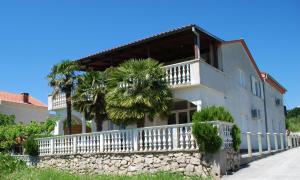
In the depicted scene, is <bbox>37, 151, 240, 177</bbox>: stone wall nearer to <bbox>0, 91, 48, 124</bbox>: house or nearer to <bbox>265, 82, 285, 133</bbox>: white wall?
<bbox>265, 82, 285, 133</bbox>: white wall

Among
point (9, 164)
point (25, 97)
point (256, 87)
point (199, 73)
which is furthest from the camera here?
point (25, 97)

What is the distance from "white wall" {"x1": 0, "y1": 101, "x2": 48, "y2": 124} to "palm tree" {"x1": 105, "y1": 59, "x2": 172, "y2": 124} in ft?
81.6

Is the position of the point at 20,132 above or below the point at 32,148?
above

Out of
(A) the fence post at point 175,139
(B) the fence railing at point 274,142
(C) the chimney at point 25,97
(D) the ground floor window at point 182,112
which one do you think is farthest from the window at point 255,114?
(C) the chimney at point 25,97

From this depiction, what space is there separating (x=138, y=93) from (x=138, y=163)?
10.2ft

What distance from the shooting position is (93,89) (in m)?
19.7

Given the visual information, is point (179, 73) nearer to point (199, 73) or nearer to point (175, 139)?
point (199, 73)

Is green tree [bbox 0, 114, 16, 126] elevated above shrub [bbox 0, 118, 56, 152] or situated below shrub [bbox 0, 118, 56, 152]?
above

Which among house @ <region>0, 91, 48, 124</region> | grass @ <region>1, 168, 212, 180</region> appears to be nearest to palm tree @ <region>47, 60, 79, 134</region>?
grass @ <region>1, 168, 212, 180</region>

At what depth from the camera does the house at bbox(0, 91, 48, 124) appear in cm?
3991

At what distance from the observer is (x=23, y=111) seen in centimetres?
4184

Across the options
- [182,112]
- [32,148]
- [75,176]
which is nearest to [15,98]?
[32,148]

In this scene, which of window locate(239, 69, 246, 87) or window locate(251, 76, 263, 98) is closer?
window locate(239, 69, 246, 87)

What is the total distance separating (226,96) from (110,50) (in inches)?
271
